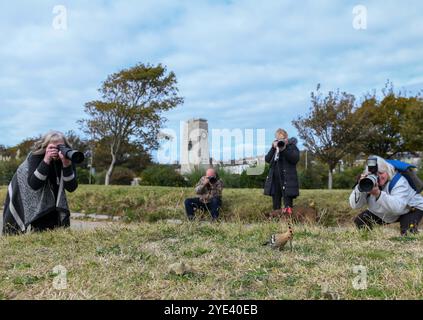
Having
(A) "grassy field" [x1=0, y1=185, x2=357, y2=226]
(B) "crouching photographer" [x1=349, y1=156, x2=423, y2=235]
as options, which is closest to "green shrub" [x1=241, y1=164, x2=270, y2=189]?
(A) "grassy field" [x1=0, y1=185, x2=357, y2=226]

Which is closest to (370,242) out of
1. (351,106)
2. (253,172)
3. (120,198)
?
(120,198)

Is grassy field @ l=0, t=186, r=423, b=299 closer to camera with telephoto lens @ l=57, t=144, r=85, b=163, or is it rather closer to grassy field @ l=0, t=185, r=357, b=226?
camera with telephoto lens @ l=57, t=144, r=85, b=163

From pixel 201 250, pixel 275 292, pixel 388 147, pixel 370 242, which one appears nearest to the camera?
pixel 275 292

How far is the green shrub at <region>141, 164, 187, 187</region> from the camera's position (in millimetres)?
16062

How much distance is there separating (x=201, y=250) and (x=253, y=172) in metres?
11.1

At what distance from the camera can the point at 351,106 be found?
21922mm

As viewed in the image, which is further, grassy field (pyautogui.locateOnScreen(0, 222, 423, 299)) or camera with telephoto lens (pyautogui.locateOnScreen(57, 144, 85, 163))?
camera with telephoto lens (pyautogui.locateOnScreen(57, 144, 85, 163))

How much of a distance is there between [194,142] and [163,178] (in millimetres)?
3101

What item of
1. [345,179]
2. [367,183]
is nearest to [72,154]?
[367,183]

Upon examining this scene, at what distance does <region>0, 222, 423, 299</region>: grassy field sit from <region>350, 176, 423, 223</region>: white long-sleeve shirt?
480 mm

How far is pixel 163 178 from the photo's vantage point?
17000 mm

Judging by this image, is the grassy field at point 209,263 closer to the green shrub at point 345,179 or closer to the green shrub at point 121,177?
Answer: the green shrub at point 345,179

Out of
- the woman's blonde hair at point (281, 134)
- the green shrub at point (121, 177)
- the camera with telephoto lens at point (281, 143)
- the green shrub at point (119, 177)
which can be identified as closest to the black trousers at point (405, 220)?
the camera with telephoto lens at point (281, 143)
